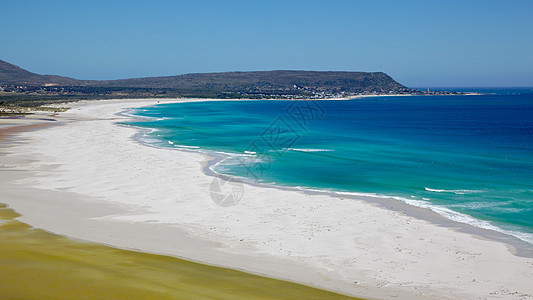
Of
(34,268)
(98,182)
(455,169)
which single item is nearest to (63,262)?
(34,268)

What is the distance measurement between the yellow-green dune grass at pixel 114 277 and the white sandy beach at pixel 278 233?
0.68 m

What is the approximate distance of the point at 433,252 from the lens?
42.8 feet

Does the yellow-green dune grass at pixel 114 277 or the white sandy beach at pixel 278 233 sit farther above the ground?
the yellow-green dune grass at pixel 114 277

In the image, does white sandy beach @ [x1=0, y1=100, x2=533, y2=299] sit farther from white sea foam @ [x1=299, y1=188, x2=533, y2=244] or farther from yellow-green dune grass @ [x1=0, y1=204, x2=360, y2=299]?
white sea foam @ [x1=299, y1=188, x2=533, y2=244]

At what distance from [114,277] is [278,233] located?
558 cm

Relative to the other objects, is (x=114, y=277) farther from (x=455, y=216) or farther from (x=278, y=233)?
(x=455, y=216)

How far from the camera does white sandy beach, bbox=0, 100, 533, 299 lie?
11164 mm

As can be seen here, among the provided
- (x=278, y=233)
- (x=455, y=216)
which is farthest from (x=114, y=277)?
(x=455, y=216)

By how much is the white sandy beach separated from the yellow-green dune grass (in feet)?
2.22

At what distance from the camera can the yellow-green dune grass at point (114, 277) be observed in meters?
9.59

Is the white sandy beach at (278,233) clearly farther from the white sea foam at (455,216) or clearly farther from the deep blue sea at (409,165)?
the deep blue sea at (409,165)

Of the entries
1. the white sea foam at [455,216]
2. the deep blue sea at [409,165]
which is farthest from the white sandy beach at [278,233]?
the deep blue sea at [409,165]

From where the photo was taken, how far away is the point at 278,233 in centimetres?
1462

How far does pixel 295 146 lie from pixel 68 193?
2347 cm
